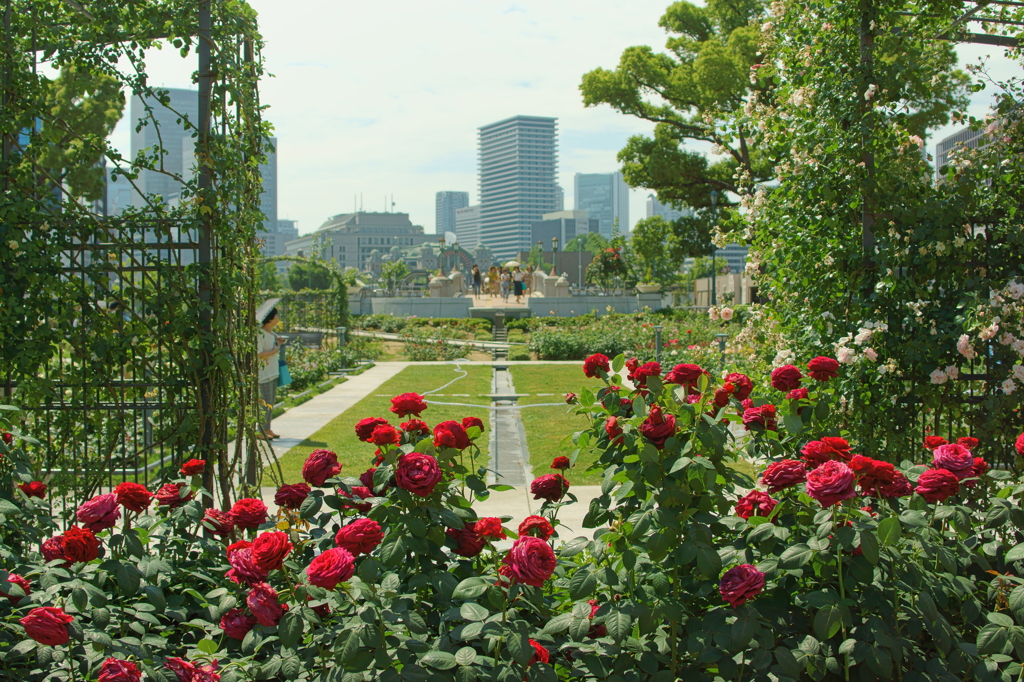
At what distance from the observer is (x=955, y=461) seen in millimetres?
2771

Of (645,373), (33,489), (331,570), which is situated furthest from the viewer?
(33,489)

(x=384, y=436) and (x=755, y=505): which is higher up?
(x=384, y=436)

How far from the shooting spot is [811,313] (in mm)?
5059

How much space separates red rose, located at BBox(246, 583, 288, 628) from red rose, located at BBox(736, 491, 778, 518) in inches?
66.4

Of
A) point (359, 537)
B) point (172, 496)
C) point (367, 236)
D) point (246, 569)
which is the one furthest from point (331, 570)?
point (367, 236)

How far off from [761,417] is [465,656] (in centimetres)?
158

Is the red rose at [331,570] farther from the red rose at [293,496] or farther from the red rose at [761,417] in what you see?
the red rose at [761,417]

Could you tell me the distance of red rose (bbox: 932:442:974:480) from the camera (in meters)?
2.76

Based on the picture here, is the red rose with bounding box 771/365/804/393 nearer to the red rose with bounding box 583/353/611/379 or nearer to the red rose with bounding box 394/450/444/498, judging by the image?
the red rose with bounding box 583/353/611/379

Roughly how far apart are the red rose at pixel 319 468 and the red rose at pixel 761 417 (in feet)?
5.08

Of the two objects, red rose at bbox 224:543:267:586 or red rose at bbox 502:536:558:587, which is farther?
red rose at bbox 224:543:267:586

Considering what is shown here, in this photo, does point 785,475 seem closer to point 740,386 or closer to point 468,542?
point 740,386

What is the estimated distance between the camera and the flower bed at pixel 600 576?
2334mm

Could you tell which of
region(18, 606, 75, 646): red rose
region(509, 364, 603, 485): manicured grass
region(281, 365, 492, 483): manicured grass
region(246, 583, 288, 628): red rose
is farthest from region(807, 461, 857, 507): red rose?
region(281, 365, 492, 483): manicured grass
